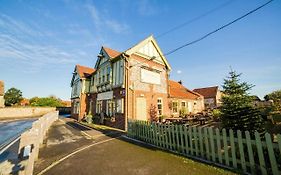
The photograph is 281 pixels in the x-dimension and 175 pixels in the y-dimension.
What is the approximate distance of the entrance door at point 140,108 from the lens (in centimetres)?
1378

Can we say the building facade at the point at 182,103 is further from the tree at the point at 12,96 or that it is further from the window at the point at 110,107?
the tree at the point at 12,96

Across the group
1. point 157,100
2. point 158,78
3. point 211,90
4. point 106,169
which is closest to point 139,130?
point 106,169

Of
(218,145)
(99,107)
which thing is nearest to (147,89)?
(99,107)

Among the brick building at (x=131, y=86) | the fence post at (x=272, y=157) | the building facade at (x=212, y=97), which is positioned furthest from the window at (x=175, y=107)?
the building facade at (x=212, y=97)

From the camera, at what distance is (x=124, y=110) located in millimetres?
13102

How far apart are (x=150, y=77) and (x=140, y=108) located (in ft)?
12.8

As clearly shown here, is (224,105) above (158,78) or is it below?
below

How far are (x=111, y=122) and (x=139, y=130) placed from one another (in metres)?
6.41

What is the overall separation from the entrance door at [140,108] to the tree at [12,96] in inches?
2174

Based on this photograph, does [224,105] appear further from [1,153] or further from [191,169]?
[1,153]

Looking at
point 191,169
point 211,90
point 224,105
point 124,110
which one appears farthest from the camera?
point 211,90

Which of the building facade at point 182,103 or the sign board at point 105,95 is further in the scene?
the building facade at point 182,103

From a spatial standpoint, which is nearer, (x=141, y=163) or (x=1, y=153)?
(x=141, y=163)

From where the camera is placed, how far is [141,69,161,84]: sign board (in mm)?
15135
